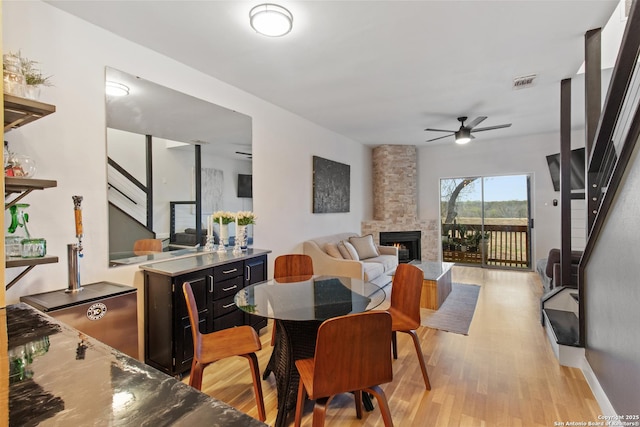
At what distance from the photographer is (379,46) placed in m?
2.57

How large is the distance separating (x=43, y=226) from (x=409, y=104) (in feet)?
13.2

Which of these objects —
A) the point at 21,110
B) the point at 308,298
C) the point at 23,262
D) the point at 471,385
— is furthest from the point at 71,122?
the point at 471,385

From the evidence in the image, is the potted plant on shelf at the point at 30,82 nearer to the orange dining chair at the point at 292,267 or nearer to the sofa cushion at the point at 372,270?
the orange dining chair at the point at 292,267

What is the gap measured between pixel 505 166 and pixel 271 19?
5.88m

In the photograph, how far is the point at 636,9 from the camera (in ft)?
5.51

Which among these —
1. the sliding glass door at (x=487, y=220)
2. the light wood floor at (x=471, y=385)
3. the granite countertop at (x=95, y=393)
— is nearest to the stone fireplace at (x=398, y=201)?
the sliding glass door at (x=487, y=220)

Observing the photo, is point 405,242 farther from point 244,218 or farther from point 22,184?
point 22,184

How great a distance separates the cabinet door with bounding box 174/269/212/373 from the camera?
2.32m

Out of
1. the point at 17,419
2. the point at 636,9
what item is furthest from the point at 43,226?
the point at 636,9

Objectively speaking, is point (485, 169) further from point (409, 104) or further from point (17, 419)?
point (17, 419)

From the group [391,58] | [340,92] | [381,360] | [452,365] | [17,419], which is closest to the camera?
[17,419]

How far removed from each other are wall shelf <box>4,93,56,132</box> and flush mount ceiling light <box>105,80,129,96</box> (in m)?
0.74

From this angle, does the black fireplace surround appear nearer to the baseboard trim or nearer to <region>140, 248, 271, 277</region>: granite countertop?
<region>140, 248, 271, 277</region>: granite countertop

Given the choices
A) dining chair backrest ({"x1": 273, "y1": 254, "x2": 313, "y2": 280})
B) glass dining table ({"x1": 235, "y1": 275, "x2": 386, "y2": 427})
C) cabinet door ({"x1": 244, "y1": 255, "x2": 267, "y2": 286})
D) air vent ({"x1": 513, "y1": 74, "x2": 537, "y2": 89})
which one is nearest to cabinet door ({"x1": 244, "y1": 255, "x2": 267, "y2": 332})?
cabinet door ({"x1": 244, "y1": 255, "x2": 267, "y2": 286})
